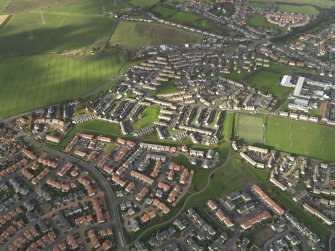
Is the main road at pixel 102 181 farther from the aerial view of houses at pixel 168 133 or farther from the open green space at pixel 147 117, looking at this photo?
the open green space at pixel 147 117

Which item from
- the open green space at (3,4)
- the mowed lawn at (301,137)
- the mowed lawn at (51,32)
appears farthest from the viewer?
the open green space at (3,4)

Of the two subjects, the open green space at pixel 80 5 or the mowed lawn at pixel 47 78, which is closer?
the mowed lawn at pixel 47 78

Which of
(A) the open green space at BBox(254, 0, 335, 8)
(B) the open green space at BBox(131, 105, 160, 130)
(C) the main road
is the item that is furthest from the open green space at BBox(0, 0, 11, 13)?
(A) the open green space at BBox(254, 0, 335, 8)

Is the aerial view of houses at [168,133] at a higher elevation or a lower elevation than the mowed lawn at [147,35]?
lower

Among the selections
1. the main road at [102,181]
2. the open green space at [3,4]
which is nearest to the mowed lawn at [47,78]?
the main road at [102,181]

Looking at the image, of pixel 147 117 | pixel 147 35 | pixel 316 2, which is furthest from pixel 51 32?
pixel 316 2

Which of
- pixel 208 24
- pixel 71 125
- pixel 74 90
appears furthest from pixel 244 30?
pixel 71 125

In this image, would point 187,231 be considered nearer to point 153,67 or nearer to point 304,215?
point 304,215
